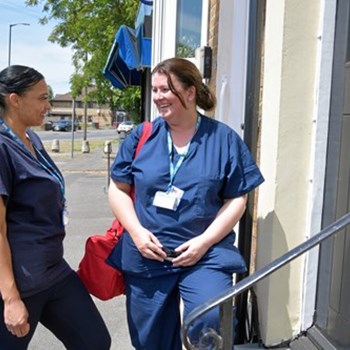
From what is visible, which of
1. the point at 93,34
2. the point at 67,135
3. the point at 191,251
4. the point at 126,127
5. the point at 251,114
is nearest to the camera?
the point at 191,251

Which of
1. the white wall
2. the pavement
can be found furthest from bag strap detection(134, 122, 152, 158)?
the pavement

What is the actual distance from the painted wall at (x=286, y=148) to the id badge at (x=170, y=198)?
2.22 ft

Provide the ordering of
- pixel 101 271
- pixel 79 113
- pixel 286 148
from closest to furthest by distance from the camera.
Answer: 1. pixel 101 271
2. pixel 286 148
3. pixel 79 113

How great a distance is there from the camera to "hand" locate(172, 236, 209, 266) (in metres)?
2.24

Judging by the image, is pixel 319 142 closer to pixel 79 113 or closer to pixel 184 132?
pixel 184 132

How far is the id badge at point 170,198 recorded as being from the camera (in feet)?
7.48

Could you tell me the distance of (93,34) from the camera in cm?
1397

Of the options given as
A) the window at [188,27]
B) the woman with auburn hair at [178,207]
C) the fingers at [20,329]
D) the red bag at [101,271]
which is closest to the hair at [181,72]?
the woman with auburn hair at [178,207]

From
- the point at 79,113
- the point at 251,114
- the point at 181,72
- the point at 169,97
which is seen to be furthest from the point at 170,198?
the point at 79,113

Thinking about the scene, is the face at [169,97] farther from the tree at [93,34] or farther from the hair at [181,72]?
the tree at [93,34]

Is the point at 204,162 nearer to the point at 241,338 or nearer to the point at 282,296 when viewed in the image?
the point at 282,296

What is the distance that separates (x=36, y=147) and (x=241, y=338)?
Result: 172 cm

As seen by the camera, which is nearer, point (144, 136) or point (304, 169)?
point (144, 136)

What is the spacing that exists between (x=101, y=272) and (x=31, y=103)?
93 centimetres
